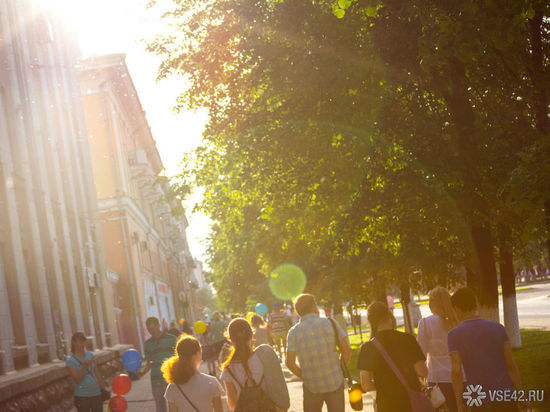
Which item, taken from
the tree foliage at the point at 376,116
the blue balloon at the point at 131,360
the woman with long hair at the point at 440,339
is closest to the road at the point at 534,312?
the tree foliage at the point at 376,116

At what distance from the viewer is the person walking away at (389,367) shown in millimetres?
6406

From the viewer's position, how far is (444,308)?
25.8 feet

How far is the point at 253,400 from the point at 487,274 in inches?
251

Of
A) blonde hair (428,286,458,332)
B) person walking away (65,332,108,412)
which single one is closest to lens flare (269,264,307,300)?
person walking away (65,332,108,412)

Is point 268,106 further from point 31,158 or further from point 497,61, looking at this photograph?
point 31,158

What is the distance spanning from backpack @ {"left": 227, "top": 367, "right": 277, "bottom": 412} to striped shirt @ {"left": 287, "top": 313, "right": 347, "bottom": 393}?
3.22 feet

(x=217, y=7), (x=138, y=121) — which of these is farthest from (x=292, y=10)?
(x=138, y=121)

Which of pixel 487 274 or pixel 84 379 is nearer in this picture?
pixel 84 379

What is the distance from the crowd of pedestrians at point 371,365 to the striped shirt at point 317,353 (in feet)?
0.03

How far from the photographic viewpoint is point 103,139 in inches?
1556

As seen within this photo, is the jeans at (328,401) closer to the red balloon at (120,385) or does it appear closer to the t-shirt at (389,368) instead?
the t-shirt at (389,368)

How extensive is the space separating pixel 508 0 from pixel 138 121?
4479cm

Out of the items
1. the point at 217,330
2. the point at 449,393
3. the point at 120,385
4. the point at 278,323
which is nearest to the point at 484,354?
the point at 449,393

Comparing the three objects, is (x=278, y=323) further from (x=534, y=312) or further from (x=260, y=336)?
(x=534, y=312)
